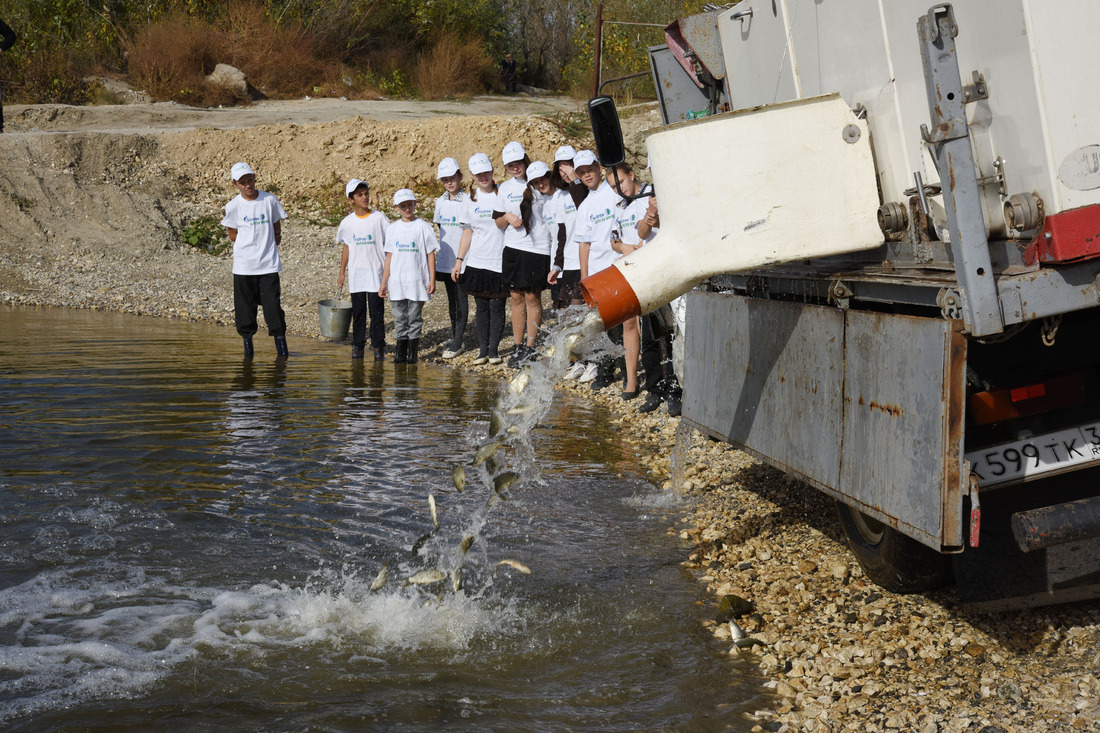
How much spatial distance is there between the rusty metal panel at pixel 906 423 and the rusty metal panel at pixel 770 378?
0.59 ft

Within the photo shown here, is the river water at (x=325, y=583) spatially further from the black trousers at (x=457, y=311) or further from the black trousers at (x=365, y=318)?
the black trousers at (x=457, y=311)

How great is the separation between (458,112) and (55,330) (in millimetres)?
17568

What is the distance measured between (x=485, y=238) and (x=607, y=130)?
6509mm

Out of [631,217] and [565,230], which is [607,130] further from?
[565,230]

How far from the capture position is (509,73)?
38125mm

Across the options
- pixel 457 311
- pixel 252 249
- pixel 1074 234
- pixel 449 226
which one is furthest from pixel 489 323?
pixel 1074 234

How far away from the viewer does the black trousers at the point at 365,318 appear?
41.5 ft

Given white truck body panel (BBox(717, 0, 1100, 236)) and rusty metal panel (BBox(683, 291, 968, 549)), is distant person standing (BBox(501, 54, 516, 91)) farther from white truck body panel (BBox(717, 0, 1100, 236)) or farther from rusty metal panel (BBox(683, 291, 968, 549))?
white truck body panel (BBox(717, 0, 1100, 236))

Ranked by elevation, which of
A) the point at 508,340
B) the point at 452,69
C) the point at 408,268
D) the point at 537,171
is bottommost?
the point at 508,340

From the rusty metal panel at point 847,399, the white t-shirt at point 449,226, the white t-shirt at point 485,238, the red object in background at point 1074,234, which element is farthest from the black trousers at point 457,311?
the red object in background at point 1074,234

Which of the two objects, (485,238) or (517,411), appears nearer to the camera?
(517,411)

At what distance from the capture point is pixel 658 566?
5.52 metres

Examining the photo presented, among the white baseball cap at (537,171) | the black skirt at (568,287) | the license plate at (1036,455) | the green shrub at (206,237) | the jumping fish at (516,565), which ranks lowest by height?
the jumping fish at (516,565)

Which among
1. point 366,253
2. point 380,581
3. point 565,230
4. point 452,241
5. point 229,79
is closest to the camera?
point 380,581
